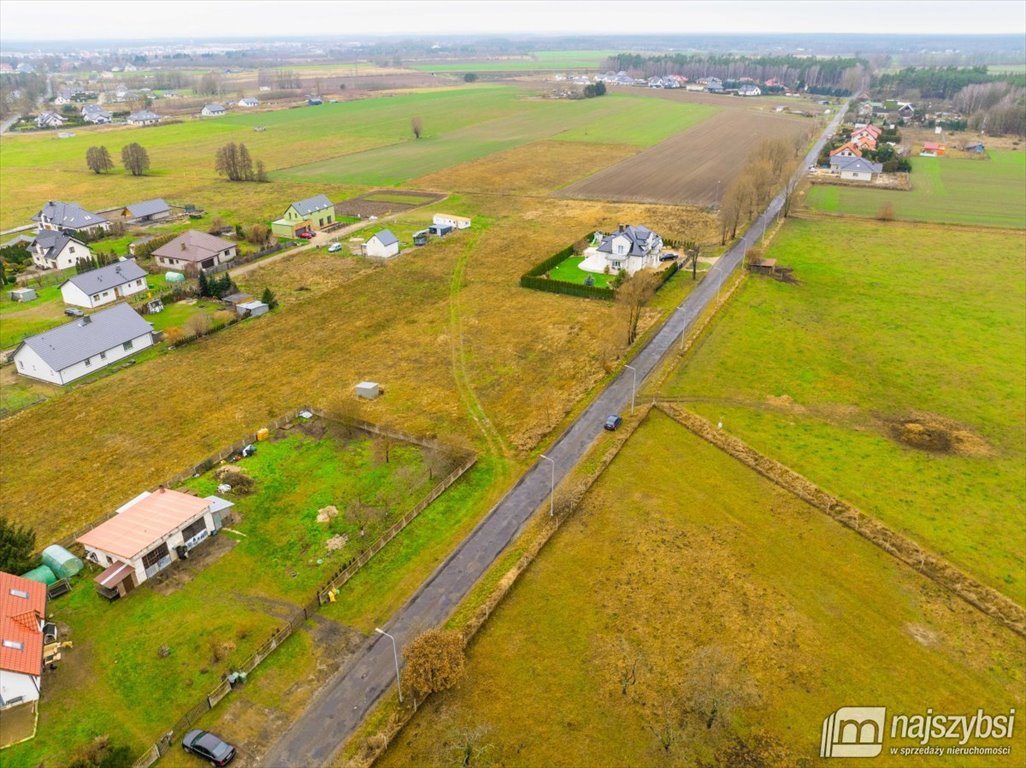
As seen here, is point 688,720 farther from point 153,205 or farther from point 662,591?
point 153,205

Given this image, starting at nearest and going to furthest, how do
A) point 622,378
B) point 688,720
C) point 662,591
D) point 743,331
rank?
point 688,720 < point 662,591 < point 622,378 < point 743,331

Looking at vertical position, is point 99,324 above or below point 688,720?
above

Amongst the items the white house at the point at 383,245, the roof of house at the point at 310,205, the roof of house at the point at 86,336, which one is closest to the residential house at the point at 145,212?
the roof of house at the point at 310,205

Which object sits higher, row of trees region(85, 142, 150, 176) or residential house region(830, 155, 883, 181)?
row of trees region(85, 142, 150, 176)

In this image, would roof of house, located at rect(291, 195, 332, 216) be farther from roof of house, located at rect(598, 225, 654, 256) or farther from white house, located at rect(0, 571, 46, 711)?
white house, located at rect(0, 571, 46, 711)

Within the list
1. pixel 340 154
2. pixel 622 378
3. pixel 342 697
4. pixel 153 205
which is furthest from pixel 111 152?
pixel 342 697

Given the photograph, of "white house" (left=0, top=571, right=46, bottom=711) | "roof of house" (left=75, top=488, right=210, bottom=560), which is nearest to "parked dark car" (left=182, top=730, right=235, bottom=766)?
"white house" (left=0, top=571, right=46, bottom=711)

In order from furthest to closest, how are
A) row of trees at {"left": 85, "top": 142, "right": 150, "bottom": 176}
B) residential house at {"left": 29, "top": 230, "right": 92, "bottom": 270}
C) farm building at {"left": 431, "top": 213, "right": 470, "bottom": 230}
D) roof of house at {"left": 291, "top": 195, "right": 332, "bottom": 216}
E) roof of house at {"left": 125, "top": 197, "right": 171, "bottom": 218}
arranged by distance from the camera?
row of trees at {"left": 85, "top": 142, "right": 150, "bottom": 176}, roof of house at {"left": 125, "top": 197, "right": 171, "bottom": 218}, farm building at {"left": 431, "top": 213, "right": 470, "bottom": 230}, roof of house at {"left": 291, "top": 195, "right": 332, "bottom": 216}, residential house at {"left": 29, "top": 230, "right": 92, "bottom": 270}
